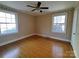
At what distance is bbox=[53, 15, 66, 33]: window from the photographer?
4.79 metres

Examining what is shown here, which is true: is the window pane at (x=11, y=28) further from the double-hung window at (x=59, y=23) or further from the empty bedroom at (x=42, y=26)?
the double-hung window at (x=59, y=23)

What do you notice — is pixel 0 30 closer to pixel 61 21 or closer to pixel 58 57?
pixel 58 57

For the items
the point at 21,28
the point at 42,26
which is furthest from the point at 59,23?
the point at 21,28

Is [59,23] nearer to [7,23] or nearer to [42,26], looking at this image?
[42,26]

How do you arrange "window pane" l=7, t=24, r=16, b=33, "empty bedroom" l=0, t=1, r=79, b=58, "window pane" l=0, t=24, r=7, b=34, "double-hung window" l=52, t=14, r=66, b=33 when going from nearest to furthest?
"empty bedroom" l=0, t=1, r=79, b=58, "window pane" l=0, t=24, r=7, b=34, "window pane" l=7, t=24, r=16, b=33, "double-hung window" l=52, t=14, r=66, b=33

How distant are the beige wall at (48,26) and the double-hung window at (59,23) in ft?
0.99

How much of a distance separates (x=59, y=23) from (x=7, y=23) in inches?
145

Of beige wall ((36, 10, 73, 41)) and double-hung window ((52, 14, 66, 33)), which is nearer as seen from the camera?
beige wall ((36, 10, 73, 41))

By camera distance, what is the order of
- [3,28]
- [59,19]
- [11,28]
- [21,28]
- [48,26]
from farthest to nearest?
1. [48,26]
2. [21,28]
3. [59,19]
4. [11,28]
5. [3,28]

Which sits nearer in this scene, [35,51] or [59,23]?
[35,51]

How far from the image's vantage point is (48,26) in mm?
5840

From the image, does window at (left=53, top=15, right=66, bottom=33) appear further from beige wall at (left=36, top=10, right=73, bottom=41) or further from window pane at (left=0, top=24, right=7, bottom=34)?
window pane at (left=0, top=24, right=7, bottom=34)

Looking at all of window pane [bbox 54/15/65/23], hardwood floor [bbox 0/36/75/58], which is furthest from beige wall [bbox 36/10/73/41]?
hardwood floor [bbox 0/36/75/58]

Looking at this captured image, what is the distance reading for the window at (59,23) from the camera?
4.79 meters
